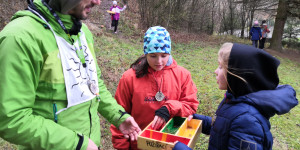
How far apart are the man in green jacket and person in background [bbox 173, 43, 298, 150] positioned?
0.78 m

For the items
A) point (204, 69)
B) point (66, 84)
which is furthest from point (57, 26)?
point (204, 69)

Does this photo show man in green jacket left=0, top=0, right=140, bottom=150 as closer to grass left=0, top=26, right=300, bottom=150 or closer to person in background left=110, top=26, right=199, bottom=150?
person in background left=110, top=26, right=199, bottom=150

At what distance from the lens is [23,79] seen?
1.34m

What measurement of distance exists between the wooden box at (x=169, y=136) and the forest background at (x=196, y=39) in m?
2.28

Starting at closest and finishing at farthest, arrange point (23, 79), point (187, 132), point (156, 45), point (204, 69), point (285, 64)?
point (23, 79) < point (187, 132) < point (156, 45) < point (204, 69) < point (285, 64)

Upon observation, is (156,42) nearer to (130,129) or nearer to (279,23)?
(130,129)

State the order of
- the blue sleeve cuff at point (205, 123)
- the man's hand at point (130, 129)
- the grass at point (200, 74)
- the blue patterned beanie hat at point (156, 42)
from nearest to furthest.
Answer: the man's hand at point (130, 129), the blue sleeve cuff at point (205, 123), the blue patterned beanie hat at point (156, 42), the grass at point (200, 74)

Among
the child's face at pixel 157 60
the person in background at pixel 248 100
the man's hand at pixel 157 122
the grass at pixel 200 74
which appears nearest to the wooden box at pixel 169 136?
the man's hand at pixel 157 122

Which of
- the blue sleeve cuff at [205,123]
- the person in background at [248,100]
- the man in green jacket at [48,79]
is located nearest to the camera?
the man in green jacket at [48,79]

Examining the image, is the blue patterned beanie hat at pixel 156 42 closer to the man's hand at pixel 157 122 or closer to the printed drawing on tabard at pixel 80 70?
the man's hand at pixel 157 122

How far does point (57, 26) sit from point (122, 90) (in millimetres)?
1103

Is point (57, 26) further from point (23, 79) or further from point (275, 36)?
point (275, 36)

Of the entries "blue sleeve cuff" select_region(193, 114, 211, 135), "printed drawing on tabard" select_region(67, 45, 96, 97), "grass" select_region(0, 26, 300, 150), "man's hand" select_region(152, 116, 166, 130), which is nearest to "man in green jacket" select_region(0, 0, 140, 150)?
"printed drawing on tabard" select_region(67, 45, 96, 97)

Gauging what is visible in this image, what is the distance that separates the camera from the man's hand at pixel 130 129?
219 cm
